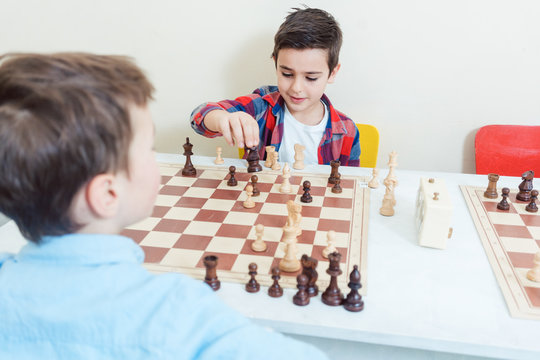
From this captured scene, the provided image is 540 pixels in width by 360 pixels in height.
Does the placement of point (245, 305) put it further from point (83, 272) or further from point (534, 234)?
point (534, 234)

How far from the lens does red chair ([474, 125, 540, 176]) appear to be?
7.30 feet

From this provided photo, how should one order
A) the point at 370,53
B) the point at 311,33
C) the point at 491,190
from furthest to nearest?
the point at 370,53 → the point at 311,33 → the point at 491,190

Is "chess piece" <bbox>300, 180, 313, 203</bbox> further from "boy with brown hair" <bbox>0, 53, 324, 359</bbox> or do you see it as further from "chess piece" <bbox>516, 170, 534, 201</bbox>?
"boy with brown hair" <bbox>0, 53, 324, 359</bbox>

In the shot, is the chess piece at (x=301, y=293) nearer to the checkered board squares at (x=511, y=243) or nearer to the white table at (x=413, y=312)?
the white table at (x=413, y=312)

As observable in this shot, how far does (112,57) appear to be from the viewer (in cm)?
83

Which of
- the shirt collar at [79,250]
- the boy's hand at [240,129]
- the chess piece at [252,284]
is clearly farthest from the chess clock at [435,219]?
the shirt collar at [79,250]

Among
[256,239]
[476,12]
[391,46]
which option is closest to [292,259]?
[256,239]

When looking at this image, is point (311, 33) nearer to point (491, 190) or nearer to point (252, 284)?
point (491, 190)

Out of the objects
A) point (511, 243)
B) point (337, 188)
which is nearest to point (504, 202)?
point (511, 243)

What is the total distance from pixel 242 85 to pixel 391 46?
76cm

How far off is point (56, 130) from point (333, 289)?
661 millimetres

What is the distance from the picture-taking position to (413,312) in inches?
41.0

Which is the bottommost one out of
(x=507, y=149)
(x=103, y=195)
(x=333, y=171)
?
(x=507, y=149)

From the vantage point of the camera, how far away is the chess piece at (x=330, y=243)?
120cm
